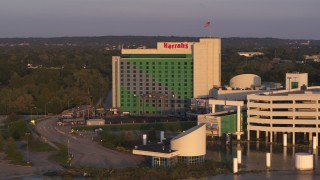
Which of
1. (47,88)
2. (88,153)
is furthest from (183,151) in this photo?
(47,88)

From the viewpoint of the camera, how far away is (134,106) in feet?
154

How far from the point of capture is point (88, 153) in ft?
102

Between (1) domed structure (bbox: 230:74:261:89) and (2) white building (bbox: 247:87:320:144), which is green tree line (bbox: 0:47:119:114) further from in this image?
(2) white building (bbox: 247:87:320:144)

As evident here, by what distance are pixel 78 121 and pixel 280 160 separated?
15449mm

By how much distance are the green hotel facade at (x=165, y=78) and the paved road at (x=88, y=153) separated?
8472 millimetres

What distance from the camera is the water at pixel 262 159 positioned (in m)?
26.3

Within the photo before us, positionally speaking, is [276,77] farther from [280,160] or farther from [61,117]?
[280,160]

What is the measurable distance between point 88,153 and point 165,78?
1640 centimetres

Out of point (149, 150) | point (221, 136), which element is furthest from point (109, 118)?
point (149, 150)

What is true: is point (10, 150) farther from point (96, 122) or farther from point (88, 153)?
point (96, 122)

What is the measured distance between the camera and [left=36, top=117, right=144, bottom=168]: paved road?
28500mm

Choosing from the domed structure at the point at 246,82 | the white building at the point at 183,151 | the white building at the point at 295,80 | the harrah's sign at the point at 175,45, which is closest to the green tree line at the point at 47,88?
the harrah's sign at the point at 175,45

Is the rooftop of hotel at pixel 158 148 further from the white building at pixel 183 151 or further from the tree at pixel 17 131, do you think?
the tree at pixel 17 131

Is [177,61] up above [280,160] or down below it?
above
